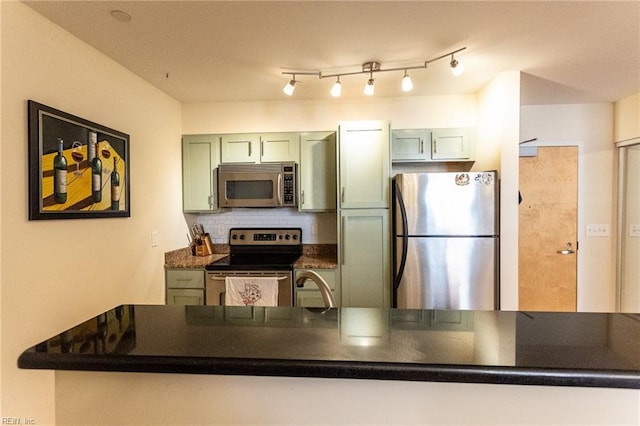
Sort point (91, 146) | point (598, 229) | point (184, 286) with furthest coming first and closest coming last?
point (598, 229)
point (184, 286)
point (91, 146)

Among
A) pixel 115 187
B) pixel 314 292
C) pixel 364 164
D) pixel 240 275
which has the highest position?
pixel 364 164

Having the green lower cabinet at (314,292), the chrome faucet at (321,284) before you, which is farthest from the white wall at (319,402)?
the green lower cabinet at (314,292)

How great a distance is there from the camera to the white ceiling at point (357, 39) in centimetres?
164

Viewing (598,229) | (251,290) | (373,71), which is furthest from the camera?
(598,229)

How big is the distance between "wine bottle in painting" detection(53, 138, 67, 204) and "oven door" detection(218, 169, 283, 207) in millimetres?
1394

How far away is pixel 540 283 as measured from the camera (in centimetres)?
339

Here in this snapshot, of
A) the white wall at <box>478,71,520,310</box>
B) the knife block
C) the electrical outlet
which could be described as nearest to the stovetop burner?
the knife block

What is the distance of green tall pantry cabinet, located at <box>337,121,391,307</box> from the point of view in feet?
9.00

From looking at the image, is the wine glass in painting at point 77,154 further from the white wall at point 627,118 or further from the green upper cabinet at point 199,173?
the white wall at point 627,118

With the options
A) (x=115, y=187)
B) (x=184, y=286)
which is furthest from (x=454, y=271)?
(x=115, y=187)

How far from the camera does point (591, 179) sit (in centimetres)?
330

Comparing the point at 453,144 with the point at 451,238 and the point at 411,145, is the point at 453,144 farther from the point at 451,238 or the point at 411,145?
the point at 451,238

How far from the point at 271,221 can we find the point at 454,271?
1.78m

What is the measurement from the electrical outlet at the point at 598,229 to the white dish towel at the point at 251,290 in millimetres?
3180
